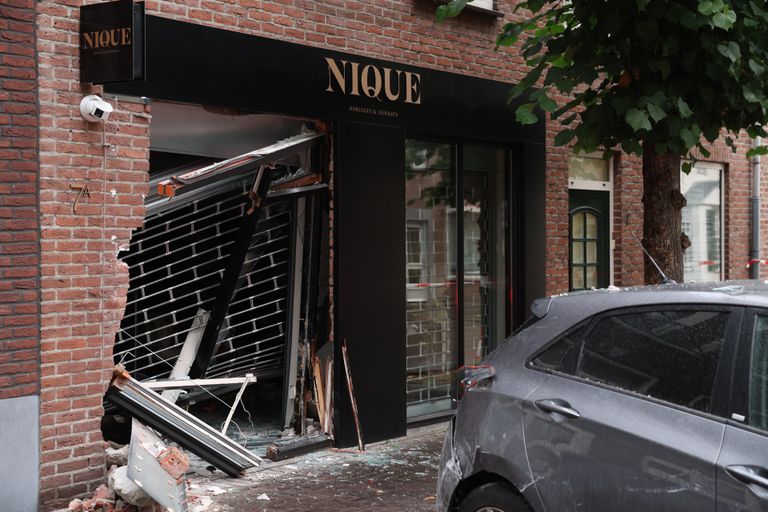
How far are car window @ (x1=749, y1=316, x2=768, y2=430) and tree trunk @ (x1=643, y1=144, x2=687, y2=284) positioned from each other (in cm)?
421

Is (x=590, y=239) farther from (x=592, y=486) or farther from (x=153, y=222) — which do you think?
(x=592, y=486)

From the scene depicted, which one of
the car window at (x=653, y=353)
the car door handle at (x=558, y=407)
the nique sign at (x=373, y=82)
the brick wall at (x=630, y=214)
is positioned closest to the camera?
the car window at (x=653, y=353)

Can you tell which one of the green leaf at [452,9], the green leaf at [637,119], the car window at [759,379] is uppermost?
the green leaf at [452,9]

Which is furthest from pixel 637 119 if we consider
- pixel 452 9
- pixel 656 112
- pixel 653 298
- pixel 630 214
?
pixel 630 214

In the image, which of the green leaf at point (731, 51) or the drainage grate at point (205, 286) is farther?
the drainage grate at point (205, 286)

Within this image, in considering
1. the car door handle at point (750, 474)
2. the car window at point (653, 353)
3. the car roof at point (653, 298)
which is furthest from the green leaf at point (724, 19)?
Result: the car door handle at point (750, 474)

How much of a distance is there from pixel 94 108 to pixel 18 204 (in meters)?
0.84

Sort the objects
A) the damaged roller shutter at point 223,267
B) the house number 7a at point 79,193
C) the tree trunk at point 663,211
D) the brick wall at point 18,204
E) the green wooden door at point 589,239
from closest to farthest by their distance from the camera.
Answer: the brick wall at point 18,204, the house number 7a at point 79,193, the damaged roller shutter at point 223,267, the tree trunk at point 663,211, the green wooden door at point 589,239

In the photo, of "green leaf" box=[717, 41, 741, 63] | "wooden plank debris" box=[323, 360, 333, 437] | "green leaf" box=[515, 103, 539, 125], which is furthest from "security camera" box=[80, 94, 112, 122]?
"green leaf" box=[717, 41, 741, 63]

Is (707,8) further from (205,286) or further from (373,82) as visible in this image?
(205,286)

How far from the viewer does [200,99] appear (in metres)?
7.10

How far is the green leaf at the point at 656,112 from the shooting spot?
22.0 ft

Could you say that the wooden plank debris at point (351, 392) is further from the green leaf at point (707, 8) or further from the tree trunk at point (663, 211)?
the green leaf at point (707, 8)

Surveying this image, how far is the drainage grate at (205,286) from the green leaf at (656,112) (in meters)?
3.22
